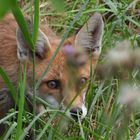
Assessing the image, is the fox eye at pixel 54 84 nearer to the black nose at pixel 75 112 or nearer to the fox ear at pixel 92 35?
the fox ear at pixel 92 35

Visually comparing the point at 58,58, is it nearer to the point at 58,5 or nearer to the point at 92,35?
the point at 92,35

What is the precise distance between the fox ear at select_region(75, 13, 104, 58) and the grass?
0.09m

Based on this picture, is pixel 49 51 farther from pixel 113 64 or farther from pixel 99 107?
pixel 113 64

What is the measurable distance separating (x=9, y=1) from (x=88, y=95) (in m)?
3.24

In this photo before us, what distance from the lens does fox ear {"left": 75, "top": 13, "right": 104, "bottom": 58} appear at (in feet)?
13.5

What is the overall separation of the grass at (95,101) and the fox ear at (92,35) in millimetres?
88

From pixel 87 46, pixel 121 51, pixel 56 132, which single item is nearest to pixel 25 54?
pixel 87 46

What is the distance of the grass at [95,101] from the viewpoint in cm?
250

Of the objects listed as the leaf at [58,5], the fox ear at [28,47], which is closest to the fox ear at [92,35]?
the fox ear at [28,47]

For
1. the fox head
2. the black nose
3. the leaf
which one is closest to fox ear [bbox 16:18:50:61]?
the fox head

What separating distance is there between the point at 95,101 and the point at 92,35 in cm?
97

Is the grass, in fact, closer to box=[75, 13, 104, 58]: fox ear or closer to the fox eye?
box=[75, 13, 104, 58]: fox ear

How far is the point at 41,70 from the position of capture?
4.15 m

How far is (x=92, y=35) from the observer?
14.1 feet
